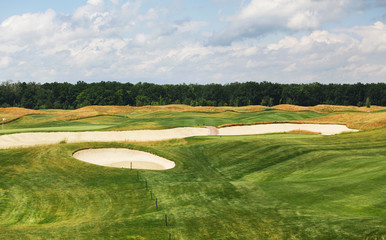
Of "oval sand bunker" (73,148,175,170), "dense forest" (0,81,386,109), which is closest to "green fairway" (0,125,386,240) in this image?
"oval sand bunker" (73,148,175,170)

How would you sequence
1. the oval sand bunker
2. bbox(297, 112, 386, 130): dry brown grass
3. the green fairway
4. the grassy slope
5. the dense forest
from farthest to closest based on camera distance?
1. the dense forest
2. the grassy slope
3. bbox(297, 112, 386, 130): dry brown grass
4. the oval sand bunker
5. the green fairway

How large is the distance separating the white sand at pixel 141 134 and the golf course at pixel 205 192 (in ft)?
40.5

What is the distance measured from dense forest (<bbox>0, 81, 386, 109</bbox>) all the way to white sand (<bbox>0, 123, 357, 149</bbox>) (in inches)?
3622

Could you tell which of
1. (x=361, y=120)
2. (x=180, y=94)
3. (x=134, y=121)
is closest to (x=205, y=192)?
(x=361, y=120)

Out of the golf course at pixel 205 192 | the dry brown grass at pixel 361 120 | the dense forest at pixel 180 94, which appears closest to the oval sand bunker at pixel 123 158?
the golf course at pixel 205 192

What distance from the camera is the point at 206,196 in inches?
750

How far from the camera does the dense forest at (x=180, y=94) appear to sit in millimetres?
144875

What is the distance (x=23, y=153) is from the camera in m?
26.6

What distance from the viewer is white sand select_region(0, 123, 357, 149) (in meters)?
41.7

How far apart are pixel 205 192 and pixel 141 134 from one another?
2845 centimetres

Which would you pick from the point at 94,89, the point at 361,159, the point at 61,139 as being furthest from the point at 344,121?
the point at 94,89

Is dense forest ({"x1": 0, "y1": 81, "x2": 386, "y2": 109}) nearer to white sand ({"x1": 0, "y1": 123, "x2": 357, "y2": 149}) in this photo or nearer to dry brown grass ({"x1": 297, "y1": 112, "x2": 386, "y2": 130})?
dry brown grass ({"x1": 297, "y1": 112, "x2": 386, "y2": 130})

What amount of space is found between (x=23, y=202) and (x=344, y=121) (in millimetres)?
51601

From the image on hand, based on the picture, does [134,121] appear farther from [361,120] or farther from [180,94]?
[180,94]
